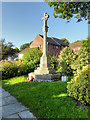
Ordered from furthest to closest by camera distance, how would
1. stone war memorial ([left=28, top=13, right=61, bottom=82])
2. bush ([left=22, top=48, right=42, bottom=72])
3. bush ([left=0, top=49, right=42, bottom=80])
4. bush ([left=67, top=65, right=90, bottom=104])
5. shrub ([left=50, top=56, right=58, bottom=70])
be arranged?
shrub ([left=50, top=56, right=58, bottom=70]), bush ([left=22, top=48, right=42, bottom=72]), bush ([left=0, top=49, right=42, bottom=80]), stone war memorial ([left=28, top=13, right=61, bottom=82]), bush ([left=67, top=65, right=90, bottom=104])

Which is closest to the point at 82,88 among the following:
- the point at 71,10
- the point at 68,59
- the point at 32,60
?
the point at 71,10

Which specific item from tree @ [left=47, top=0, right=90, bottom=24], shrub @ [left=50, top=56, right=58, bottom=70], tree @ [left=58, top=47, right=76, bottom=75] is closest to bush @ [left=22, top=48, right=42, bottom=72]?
shrub @ [left=50, top=56, right=58, bottom=70]

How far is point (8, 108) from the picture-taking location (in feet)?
8.00

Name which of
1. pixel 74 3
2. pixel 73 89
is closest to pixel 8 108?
pixel 73 89

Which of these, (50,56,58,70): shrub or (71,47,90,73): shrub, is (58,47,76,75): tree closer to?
(50,56,58,70): shrub

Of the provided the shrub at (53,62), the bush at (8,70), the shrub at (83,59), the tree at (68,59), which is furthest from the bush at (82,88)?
the shrub at (53,62)

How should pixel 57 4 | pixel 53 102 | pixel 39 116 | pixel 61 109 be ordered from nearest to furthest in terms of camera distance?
pixel 39 116
pixel 61 109
pixel 53 102
pixel 57 4

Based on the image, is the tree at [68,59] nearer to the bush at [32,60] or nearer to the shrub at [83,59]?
the shrub at [83,59]

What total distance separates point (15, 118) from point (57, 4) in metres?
7.25

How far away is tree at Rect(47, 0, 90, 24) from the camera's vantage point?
5863 mm

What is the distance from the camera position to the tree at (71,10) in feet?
19.2

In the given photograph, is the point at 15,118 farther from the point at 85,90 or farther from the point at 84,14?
the point at 84,14

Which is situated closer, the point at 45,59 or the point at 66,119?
the point at 66,119

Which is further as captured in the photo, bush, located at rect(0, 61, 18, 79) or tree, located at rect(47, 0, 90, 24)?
bush, located at rect(0, 61, 18, 79)
